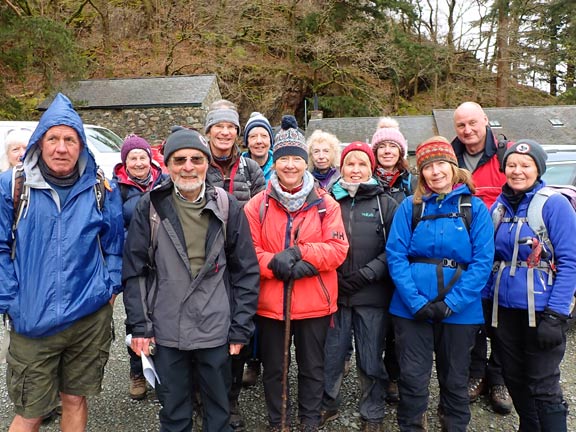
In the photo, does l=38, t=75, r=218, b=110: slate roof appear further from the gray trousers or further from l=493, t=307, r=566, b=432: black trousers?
l=493, t=307, r=566, b=432: black trousers

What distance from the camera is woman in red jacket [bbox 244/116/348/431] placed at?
8.80ft

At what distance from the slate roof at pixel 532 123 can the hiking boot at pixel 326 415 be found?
52.6 ft

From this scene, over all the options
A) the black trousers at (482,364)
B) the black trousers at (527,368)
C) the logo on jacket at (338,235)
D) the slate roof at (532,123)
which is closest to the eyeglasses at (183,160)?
the logo on jacket at (338,235)

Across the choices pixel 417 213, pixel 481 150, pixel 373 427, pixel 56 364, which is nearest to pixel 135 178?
pixel 56 364

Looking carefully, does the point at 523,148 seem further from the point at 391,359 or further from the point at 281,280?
the point at 391,359

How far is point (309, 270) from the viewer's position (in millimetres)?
2639

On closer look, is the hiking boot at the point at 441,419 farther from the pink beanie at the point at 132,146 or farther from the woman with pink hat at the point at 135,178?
the pink beanie at the point at 132,146

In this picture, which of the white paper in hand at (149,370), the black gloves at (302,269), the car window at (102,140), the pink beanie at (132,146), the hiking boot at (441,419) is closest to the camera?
the white paper in hand at (149,370)

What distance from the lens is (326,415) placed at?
3.11m

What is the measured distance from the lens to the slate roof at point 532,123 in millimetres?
17766

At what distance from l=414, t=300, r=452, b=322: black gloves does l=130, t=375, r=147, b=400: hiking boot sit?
7.73 ft

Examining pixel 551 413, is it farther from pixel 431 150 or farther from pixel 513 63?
pixel 513 63

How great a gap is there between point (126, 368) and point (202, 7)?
20.0m

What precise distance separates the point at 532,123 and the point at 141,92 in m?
17.3
